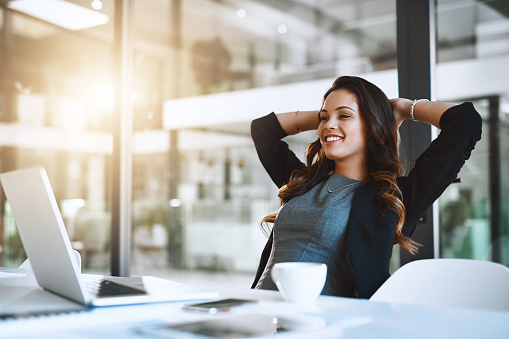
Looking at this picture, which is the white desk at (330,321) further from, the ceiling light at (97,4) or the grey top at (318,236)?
Answer: the ceiling light at (97,4)

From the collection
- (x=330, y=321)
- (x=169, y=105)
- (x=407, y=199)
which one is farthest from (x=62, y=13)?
(x=330, y=321)

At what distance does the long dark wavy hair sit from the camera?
1822 mm

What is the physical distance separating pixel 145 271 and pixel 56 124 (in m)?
1.26

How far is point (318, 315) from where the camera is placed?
0.94m

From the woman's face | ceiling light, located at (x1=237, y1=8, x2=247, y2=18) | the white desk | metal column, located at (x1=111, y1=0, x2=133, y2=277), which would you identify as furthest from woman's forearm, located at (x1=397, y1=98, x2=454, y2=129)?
metal column, located at (x1=111, y1=0, x2=133, y2=277)

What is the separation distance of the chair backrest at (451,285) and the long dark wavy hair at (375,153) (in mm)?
306

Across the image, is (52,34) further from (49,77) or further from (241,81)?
(241,81)

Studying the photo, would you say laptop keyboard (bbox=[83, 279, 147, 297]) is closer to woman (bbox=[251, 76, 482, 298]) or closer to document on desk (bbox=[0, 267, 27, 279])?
document on desk (bbox=[0, 267, 27, 279])

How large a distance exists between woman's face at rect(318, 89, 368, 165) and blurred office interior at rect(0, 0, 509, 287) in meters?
0.73

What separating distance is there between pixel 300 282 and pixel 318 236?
2.32ft

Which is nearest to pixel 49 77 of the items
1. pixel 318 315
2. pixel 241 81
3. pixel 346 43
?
pixel 241 81

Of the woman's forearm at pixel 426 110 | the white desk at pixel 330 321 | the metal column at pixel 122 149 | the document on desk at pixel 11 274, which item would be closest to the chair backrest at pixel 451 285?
→ the white desk at pixel 330 321

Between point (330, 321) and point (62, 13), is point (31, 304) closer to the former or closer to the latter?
point (330, 321)

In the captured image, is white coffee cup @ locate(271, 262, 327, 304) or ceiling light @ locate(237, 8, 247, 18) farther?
ceiling light @ locate(237, 8, 247, 18)
